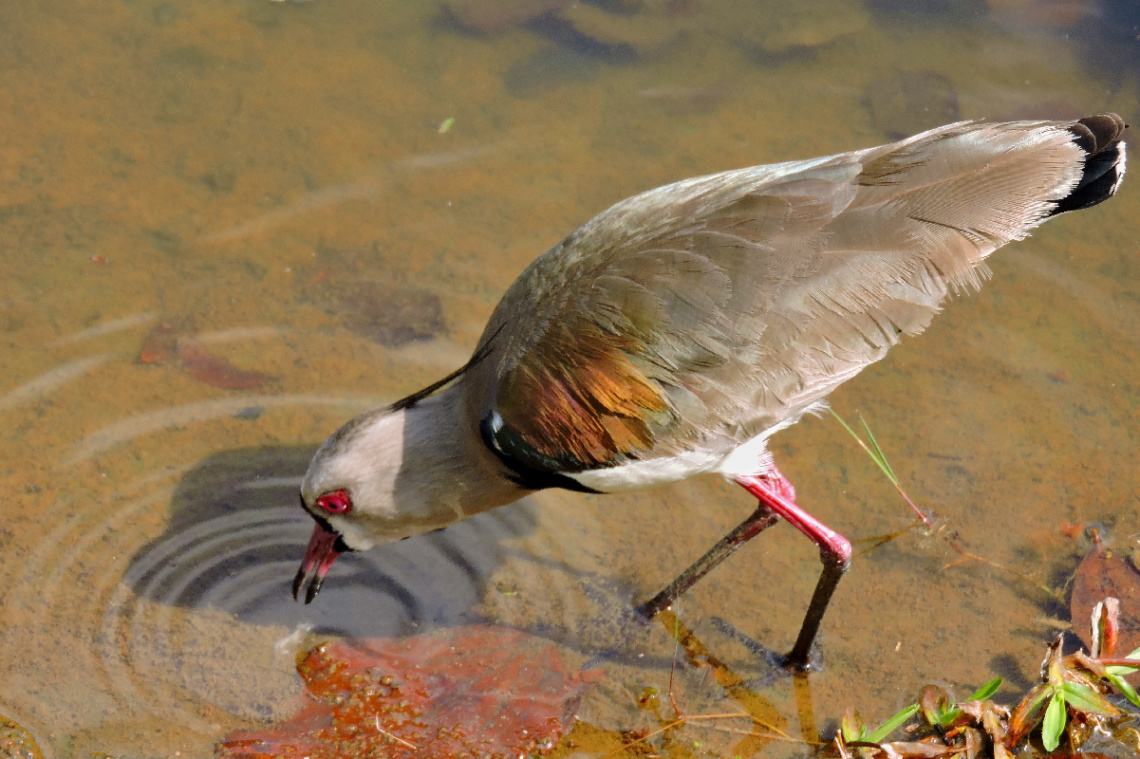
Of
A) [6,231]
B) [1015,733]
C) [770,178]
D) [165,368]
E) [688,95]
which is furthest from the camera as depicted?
[688,95]

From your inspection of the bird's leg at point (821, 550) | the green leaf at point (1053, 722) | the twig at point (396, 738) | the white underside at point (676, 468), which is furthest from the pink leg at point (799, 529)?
the twig at point (396, 738)

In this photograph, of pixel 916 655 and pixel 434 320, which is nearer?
pixel 916 655

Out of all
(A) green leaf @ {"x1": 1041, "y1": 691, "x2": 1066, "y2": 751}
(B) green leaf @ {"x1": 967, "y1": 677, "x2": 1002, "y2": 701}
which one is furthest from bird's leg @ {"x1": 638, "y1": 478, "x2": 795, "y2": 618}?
(A) green leaf @ {"x1": 1041, "y1": 691, "x2": 1066, "y2": 751}

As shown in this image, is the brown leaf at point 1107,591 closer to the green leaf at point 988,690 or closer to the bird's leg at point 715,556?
the green leaf at point 988,690

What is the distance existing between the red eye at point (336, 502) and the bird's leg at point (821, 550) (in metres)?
1.48

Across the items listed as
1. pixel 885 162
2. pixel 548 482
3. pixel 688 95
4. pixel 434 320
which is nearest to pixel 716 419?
pixel 548 482

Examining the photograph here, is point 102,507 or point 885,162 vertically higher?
point 885,162

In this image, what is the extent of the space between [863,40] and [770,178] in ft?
12.6

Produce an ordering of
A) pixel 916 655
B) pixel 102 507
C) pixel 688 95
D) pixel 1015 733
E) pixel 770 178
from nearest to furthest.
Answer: pixel 1015 733, pixel 770 178, pixel 916 655, pixel 102 507, pixel 688 95

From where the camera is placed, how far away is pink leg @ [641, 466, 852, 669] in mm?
4074

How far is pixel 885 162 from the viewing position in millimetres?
3658

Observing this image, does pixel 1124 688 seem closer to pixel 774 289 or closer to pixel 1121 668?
pixel 1121 668

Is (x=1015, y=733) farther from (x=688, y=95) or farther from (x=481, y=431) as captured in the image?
(x=688, y=95)

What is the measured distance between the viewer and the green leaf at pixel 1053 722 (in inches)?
131
